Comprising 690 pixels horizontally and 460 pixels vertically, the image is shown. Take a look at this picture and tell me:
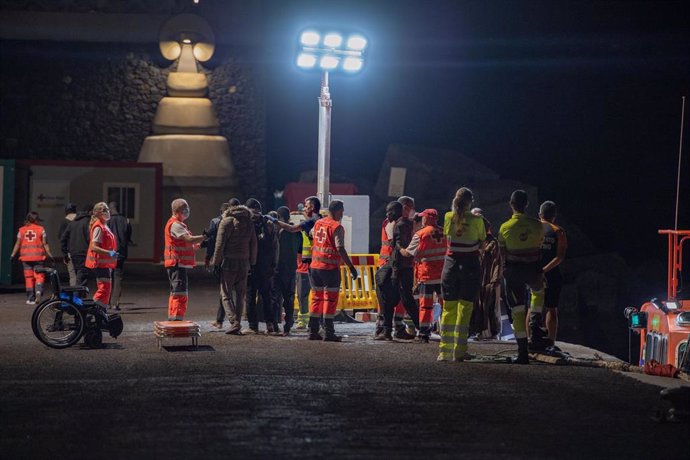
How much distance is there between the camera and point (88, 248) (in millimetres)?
17359

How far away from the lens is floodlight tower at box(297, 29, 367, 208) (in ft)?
57.9

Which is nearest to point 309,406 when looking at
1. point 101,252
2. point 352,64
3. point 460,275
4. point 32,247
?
point 460,275

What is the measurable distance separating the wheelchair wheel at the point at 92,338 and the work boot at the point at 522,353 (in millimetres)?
5460

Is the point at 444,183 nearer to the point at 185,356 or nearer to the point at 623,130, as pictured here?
the point at 623,130

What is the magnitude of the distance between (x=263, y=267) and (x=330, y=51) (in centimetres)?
492

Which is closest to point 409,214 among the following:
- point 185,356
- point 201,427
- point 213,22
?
Answer: point 185,356

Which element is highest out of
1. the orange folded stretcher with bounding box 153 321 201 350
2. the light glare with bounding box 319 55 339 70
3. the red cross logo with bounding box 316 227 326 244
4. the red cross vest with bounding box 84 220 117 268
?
the light glare with bounding box 319 55 339 70

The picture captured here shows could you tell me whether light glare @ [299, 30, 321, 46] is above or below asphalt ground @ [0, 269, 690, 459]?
above

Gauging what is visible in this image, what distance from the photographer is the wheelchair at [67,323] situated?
1293 cm

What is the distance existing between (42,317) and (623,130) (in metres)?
23.0

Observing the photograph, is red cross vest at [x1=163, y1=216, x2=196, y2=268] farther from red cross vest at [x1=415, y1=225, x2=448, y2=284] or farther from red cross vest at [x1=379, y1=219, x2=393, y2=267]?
red cross vest at [x1=415, y1=225, x2=448, y2=284]

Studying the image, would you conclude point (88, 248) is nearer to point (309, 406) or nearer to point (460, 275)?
point (460, 275)

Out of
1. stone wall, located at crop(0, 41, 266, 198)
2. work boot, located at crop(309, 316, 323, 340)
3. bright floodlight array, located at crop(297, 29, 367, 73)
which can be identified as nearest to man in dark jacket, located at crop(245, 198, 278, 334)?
work boot, located at crop(309, 316, 323, 340)

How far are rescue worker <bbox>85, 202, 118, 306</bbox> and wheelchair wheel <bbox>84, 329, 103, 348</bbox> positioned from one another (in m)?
2.23
